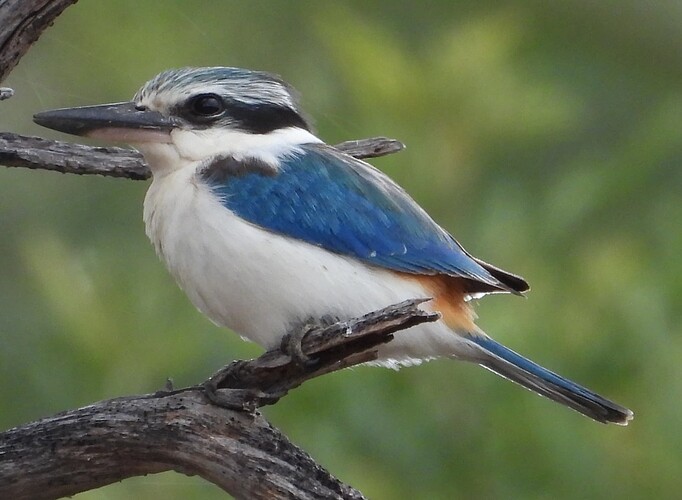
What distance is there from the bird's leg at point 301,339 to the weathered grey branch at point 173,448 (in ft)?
0.17

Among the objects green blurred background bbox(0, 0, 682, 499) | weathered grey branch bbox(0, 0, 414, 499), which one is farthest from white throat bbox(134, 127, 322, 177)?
green blurred background bbox(0, 0, 682, 499)

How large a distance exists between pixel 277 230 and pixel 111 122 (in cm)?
48

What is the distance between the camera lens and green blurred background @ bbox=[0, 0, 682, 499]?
480cm

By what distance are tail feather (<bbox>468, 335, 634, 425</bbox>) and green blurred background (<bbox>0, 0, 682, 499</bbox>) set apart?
3.72ft

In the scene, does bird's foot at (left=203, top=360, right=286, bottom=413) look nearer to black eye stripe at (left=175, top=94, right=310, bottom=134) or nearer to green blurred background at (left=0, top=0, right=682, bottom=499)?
black eye stripe at (left=175, top=94, right=310, bottom=134)

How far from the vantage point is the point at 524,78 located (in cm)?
550

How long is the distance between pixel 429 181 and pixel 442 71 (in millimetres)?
501

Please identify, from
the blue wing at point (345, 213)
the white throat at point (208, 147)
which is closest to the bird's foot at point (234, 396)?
the blue wing at point (345, 213)

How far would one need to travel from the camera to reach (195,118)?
3625 millimetres

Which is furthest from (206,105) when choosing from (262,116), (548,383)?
(548,383)

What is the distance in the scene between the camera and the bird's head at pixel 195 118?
3457mm

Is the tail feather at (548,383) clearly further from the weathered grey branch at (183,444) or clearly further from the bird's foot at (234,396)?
the bird's foot at (234,396)

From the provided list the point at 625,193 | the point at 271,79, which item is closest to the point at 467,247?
the point at 625,193

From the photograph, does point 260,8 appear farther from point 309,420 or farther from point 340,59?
point 309,420
